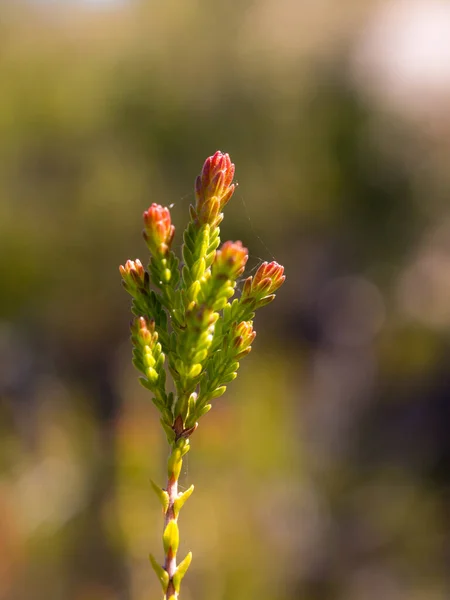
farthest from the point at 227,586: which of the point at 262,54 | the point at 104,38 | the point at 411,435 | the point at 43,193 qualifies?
the point at 104,38

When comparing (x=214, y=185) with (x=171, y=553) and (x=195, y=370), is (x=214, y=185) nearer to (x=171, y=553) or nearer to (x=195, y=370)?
(x=195, y=370)

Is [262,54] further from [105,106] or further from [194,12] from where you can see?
[105,106]

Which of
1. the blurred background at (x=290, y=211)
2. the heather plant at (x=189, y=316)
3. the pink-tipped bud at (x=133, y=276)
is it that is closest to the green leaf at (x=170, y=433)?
the heather plant at (x=189, y=316)

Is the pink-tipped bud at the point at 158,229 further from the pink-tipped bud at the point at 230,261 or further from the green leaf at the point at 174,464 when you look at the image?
the green leaf at the point at 174,464

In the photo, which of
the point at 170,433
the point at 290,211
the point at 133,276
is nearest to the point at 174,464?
the point at 170,433

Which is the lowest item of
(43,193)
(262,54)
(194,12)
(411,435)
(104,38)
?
(411,435)

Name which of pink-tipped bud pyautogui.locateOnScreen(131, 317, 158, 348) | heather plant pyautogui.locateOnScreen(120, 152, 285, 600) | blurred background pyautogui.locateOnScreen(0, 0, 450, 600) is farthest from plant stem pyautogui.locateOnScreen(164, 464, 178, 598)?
blurred background pyautogui.locateOnScreen(0, 0, 450, 600)

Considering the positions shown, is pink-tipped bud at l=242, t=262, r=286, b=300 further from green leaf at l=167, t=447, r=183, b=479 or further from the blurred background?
the blurred background

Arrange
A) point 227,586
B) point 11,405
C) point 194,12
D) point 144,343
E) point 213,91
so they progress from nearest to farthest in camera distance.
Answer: point 144,343
point 227,586
point 11,405
point 213,91
point 194,12
